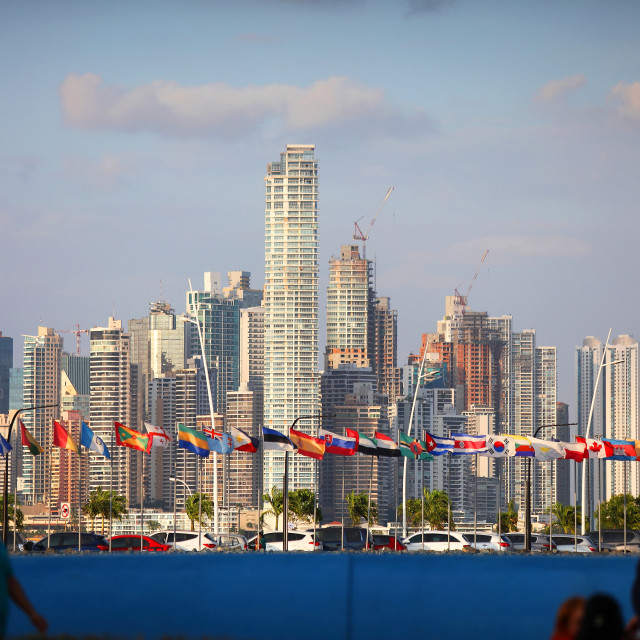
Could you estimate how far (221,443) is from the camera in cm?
5803

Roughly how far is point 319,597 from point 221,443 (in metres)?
44.2

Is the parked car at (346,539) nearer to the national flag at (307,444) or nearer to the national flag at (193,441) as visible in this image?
the national flag at (307,444)

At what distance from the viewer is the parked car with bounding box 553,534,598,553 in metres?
49.3

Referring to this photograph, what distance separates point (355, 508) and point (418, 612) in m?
105

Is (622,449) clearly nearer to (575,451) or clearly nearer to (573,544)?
(575,451)

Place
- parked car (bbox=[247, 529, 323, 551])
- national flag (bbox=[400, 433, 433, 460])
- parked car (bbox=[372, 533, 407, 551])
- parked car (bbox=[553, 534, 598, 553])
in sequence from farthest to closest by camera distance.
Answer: national flag (bbox=[400, 433, 433, 460]) < parked car (bbox=[553, 534, 598, 553]) < parked car (bbox=[372, 533, 407, 551]) < parked car (bbox=[247, 529, 323, 551])

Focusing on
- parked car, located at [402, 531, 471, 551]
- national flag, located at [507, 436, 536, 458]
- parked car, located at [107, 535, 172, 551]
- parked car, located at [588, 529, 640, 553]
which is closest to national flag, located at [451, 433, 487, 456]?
national flag, located at [507, 436, 536, 458]

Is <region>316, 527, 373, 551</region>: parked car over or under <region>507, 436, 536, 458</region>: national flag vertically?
under

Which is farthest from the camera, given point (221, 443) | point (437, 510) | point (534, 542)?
point (437, 510)

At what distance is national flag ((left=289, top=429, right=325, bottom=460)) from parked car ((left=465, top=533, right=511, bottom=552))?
27.9 ft

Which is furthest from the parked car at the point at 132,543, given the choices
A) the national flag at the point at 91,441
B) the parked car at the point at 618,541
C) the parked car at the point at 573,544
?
the parked car at the point at 618,541

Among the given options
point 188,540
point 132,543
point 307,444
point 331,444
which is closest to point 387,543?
point 307,444

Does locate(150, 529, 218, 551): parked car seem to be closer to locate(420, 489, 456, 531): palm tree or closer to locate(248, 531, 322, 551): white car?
locate(248, 531, 322, 551): white car

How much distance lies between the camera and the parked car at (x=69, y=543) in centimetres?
4431
